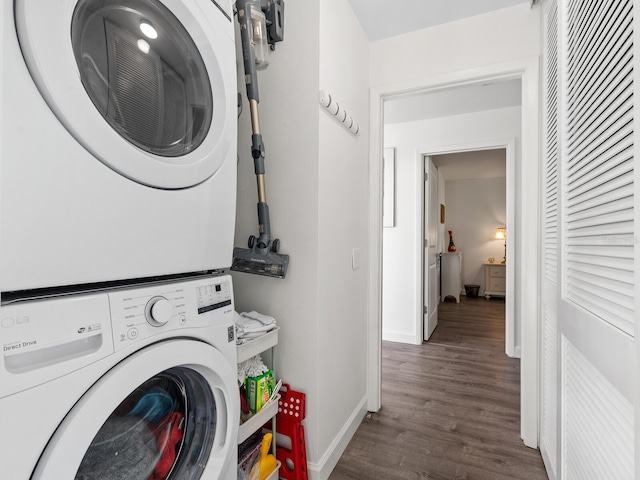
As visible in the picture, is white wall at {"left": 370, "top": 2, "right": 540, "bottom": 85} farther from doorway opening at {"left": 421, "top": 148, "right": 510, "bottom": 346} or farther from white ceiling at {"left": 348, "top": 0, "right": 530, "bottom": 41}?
doorway opening at {"left": 421, "top": 148, "right": 510, "bottom": 346}

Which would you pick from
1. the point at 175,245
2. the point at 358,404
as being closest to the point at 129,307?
the point at 175,245

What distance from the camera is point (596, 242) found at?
0.98 meters

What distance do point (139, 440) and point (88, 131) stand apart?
0.73 metres

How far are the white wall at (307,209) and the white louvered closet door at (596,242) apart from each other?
0.93 m

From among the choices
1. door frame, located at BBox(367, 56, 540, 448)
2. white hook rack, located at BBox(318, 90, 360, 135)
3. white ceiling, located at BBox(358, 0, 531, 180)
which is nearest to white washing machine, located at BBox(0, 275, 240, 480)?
white hook rack, located at BBox(318, 90, 360, 135)

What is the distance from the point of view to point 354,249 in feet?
6.59

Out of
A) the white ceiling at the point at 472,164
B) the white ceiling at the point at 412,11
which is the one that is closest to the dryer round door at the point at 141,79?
the white ceiling at the point at 412,11

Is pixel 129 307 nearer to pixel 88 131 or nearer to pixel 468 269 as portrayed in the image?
pixel 88 131

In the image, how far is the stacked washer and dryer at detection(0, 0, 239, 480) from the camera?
0.60m

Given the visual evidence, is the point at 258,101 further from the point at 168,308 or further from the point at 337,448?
the point at 337,448

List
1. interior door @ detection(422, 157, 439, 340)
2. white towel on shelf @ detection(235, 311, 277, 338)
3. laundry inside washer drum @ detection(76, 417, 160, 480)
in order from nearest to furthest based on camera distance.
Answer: laundry inside washer drum @ detection(76, 417, 160, 480)
white towel on shelf @ detection(235, 311, 277, 338)
interior door @ detection(422, 157, 439, 340)

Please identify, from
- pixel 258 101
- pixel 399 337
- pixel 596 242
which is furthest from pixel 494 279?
pixel 258 101

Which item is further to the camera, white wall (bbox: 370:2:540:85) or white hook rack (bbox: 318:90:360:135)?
white wall (bbox: 370:2:540:85)

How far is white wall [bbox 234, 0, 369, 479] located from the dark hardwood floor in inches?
10.5
